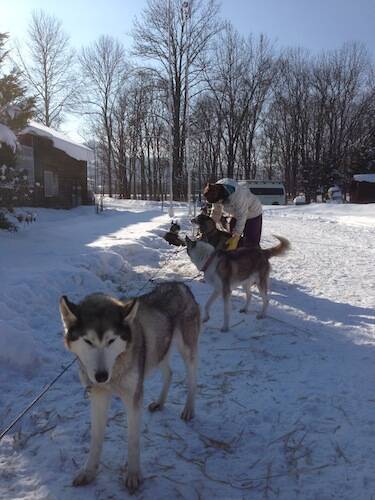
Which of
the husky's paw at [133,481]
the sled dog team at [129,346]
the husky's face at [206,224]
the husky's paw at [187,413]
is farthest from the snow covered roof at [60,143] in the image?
the husky's paw at [133,481]

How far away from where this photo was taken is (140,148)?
52844 mm

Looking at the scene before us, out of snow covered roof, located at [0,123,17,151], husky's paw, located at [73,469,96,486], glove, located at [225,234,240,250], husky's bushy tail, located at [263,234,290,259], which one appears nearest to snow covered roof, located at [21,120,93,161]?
snow covered roof, located at [0,123,17,151]

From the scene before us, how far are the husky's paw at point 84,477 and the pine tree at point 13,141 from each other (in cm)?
915

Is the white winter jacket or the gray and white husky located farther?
the white winter jacket

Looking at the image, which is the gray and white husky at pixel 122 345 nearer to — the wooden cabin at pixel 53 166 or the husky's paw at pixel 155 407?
the husky's paw at pixel 155 407

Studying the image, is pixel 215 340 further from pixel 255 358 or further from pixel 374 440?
pixel 374 440

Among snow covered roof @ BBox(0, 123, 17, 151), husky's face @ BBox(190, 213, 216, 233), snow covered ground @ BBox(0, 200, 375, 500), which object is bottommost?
snow covered ground @ BBox(0, 200, 375, 500)

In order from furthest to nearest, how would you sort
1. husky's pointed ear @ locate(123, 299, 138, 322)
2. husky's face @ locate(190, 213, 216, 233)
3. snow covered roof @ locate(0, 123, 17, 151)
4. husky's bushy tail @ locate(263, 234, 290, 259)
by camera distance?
snow covered roof @ locate(0, 123, 17, 151) → husky's face @ locate(190, 213, 216, 233) → husky's bushy tail @ locate(263, 234, 290, 259) → husky's pointed ear @ locate(123, 299, 138, 322)

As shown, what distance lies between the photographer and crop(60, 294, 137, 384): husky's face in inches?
87.3

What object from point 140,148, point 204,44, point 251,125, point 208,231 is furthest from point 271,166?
point 208,231

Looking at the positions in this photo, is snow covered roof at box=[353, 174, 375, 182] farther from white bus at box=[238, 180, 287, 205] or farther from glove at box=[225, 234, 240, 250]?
glove at box=[225, 234, 240, 250]

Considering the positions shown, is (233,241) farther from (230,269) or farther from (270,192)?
(270,192)

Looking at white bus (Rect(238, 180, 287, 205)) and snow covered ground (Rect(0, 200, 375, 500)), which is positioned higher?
white bus (Rect(238, 180, 287, 205))

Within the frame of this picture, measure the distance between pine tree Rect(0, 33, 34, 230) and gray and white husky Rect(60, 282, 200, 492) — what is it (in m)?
8.66
